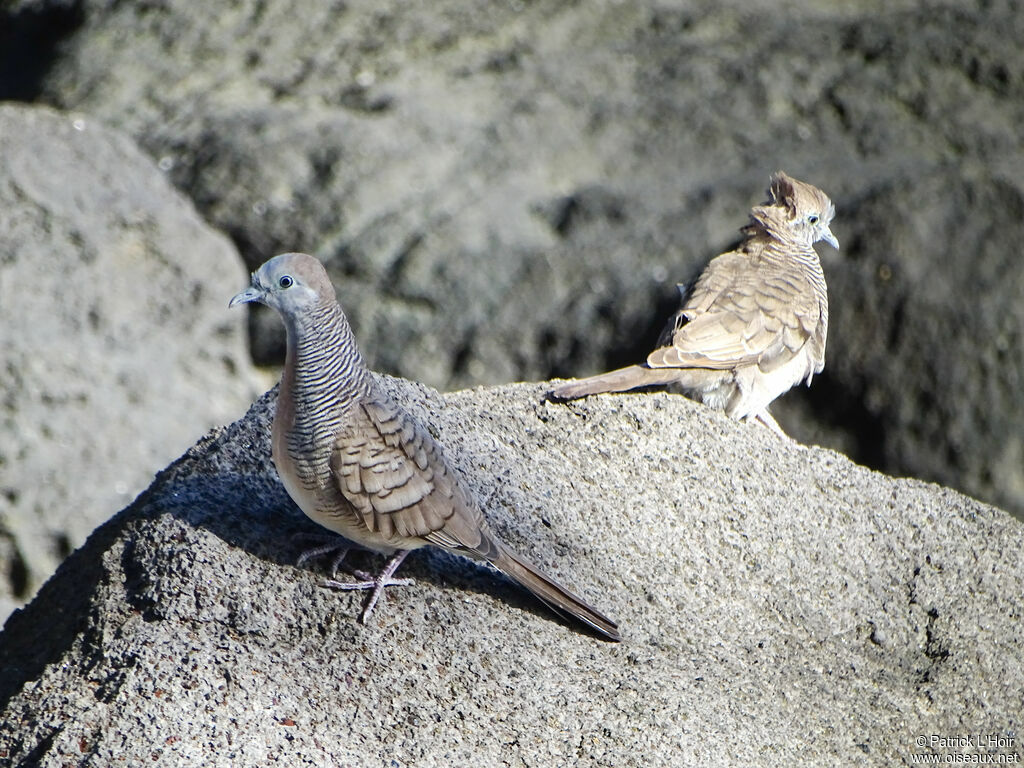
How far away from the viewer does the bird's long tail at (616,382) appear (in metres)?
4.38

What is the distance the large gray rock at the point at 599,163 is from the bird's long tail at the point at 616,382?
2.15 meters

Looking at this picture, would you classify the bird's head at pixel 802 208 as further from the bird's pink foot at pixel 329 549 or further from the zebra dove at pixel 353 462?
the bird's pink foot at pixel 329 549

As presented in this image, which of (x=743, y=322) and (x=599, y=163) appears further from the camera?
(x=599, y=163)

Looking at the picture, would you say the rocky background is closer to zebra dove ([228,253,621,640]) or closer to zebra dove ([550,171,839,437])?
zebra dove ([550,171,839,437])

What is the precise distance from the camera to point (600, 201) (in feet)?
24.3

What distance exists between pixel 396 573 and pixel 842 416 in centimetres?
404

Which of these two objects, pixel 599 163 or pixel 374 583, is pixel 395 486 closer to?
pixel 374 583

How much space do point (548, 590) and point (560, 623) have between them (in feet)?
0.39

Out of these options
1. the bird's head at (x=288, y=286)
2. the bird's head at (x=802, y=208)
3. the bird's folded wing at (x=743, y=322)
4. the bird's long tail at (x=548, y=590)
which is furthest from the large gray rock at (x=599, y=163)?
the bird's head at (x=288, y=286)

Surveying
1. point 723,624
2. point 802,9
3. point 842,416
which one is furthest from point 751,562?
point 802,9

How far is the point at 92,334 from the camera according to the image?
6.39m

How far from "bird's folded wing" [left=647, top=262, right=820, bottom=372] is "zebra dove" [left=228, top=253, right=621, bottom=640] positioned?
5.13 feet

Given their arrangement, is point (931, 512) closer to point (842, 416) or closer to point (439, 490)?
point (439, 490)

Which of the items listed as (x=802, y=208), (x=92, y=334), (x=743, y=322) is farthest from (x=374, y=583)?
(x=92, y=334)
